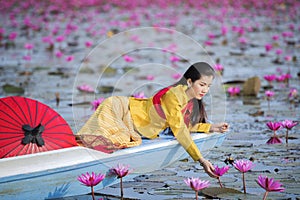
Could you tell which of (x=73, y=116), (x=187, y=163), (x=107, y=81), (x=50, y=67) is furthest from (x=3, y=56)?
(x=187, y=163)

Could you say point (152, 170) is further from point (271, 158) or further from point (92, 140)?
point (271, 158)

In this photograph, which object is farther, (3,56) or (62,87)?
(3,56)

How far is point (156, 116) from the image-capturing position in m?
4.12

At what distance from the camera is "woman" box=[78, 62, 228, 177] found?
3936 millimetres

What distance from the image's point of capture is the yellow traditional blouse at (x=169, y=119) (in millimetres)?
3939

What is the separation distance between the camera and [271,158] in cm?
424

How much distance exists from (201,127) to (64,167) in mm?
1191

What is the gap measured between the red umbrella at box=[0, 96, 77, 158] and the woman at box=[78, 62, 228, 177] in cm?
22

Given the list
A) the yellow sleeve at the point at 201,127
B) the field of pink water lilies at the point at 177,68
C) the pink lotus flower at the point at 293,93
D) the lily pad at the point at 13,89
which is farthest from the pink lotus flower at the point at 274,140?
the lily pad at the point at 13,89

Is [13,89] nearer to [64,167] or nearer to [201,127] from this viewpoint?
[201,127]

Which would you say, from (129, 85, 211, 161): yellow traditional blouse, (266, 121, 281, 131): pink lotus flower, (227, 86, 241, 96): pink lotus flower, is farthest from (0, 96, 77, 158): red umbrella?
(227, 86, 241, 96): pink lotus flower

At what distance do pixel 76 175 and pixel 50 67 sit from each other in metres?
5.07

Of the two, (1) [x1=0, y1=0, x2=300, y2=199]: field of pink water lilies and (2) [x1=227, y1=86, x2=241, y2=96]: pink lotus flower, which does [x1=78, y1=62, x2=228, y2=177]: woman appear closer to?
(1) [x1=0, y1=0, x2=300, y2=199]: field of pink water lilies

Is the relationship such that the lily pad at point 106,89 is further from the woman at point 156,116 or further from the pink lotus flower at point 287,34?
the pink lotus flower at point 287,34
